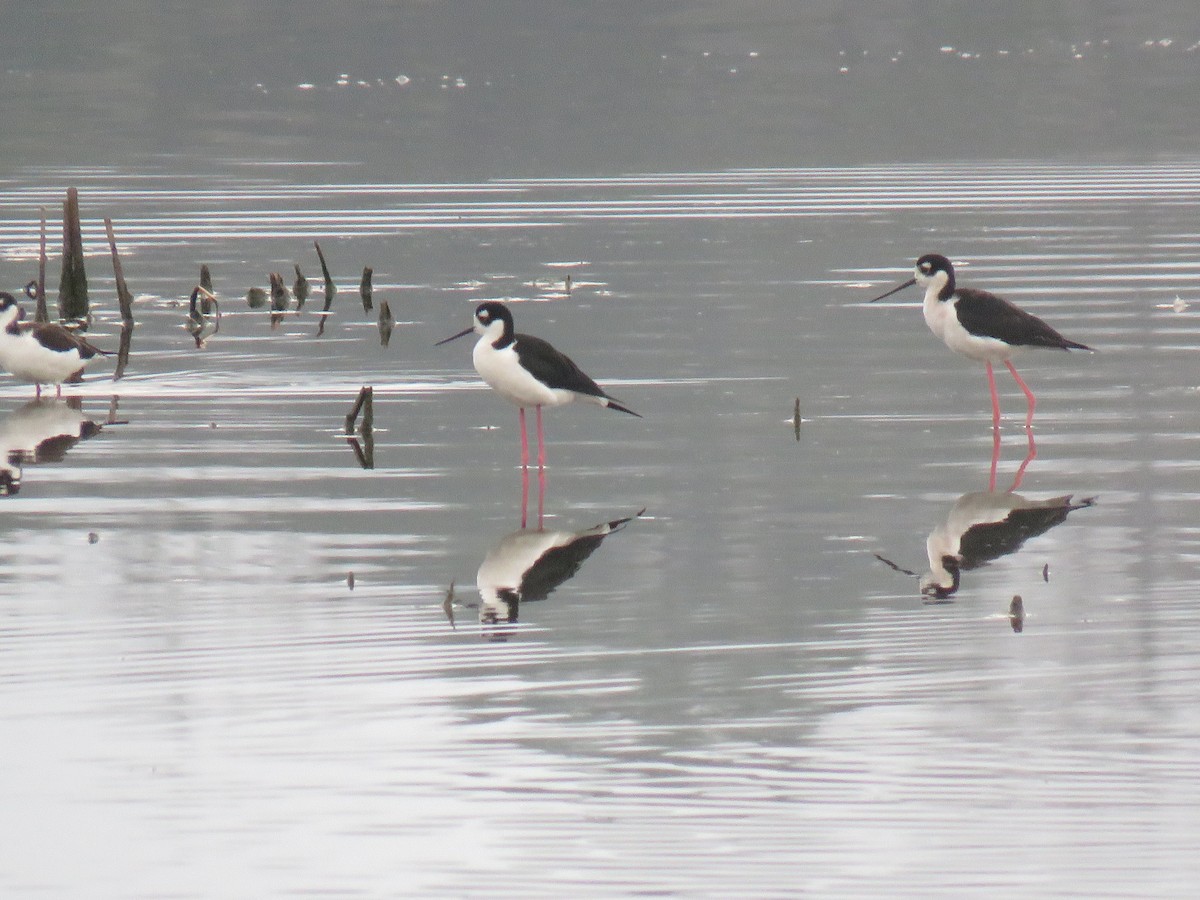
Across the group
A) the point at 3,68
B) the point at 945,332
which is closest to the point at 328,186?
the point at 945,332

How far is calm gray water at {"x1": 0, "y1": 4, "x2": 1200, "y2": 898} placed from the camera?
7723 mm

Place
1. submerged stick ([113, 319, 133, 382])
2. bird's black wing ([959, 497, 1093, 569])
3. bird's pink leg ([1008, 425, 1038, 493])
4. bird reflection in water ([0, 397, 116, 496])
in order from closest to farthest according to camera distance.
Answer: bird's black wing ([959, 497, 1093, 569]), bird's pink leg ([1008, 425, 1038, 493]), bird reflection in water ([0, 397, 116, 496]), submerged stick ([113, 319, 133, 382])

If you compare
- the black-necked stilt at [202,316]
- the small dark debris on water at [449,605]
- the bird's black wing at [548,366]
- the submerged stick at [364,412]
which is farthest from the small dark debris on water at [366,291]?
the small dark debris on water at [449,605]

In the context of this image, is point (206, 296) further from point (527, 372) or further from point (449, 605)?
point (449, 605)

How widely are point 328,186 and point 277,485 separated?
28669 mm

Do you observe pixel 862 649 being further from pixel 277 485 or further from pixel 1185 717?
pixel 277 485

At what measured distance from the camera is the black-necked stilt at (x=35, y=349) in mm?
18469

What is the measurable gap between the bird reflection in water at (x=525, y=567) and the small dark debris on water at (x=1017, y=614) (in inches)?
88.8

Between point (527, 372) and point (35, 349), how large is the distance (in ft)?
17.3

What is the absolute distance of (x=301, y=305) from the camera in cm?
2562

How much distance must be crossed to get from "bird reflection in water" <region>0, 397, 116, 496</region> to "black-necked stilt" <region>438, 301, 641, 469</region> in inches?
123

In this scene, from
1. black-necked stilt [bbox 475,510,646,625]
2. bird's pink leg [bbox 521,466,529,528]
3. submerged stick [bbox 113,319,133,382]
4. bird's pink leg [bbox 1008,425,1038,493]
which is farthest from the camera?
submerged stick [bbox 113,319,133,382]

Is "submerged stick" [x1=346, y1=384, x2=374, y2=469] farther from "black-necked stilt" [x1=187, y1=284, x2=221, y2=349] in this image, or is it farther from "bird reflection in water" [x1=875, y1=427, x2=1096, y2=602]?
"black-necked stilt" [x1=187, y1=284, x2=221, y2=349]

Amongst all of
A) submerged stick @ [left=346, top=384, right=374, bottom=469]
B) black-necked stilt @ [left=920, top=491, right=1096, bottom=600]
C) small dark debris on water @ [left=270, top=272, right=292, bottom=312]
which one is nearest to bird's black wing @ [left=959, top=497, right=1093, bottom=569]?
black-necked stilt @ [left=920, top=491, right=1096, bottom=600]
